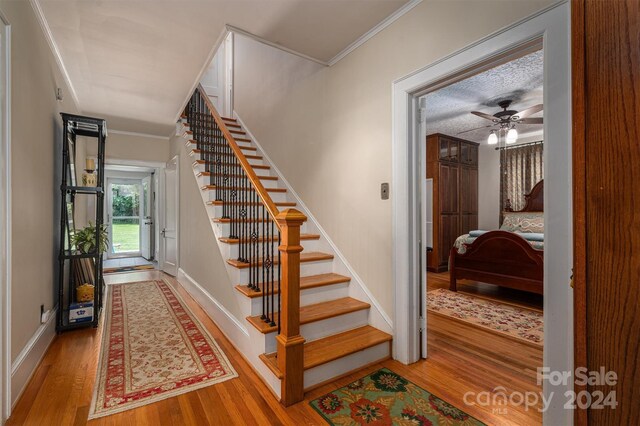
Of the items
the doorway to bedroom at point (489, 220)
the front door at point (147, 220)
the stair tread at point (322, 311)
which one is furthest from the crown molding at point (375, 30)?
the front door at point (147, 220)

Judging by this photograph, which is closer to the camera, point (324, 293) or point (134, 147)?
point (324, 293)

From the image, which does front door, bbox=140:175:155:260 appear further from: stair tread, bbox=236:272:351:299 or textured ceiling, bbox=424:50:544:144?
textured ceiling, bbox=424:50:544:144

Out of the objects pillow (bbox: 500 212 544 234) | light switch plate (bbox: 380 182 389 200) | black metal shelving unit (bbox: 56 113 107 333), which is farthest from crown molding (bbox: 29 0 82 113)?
pillow (bbox: 500 212 544 234)

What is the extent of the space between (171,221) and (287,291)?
4.06 m

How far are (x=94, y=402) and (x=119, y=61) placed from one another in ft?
9.82

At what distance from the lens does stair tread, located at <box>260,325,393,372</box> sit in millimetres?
1882

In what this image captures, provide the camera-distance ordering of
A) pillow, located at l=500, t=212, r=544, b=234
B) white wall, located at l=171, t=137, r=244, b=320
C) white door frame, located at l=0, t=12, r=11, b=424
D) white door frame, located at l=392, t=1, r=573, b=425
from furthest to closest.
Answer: pillow, located at l=500, t=212, r=544, b=234, white wall, located at l=171, t=137, r=244, b=320, white door frame, located at l=0, t=12, r=11, b=424, white door frame, located at l=392, t=1, r=573, b=425

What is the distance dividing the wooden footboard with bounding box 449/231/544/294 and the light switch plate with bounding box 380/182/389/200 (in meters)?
2.34

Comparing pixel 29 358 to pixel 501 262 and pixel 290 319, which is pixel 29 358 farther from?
pixel 501 262

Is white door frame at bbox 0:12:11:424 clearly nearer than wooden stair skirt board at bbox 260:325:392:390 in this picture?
Yes

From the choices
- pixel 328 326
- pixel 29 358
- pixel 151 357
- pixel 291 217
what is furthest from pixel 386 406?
pixel 29 358

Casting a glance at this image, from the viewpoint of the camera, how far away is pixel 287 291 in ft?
5.73

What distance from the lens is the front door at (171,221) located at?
483 cm

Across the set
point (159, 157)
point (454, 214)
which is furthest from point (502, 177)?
point (159, 157)
